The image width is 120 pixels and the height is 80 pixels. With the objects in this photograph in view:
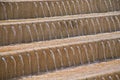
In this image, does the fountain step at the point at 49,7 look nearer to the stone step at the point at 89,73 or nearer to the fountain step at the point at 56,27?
the fountain step at the point at 56,27

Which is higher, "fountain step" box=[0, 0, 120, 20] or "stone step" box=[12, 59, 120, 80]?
"fountain step" box=[0, 0, 120, 20]

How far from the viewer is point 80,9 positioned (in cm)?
496

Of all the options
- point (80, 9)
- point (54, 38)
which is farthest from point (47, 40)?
point (80, 9)

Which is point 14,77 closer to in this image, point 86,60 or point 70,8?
point 86,60

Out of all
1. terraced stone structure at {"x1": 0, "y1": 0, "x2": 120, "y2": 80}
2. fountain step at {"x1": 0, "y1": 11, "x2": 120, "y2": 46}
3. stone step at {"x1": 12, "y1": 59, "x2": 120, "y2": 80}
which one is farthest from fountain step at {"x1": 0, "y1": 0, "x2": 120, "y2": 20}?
stone step at {"x1": 12, "y1": 59, "x2": 120, "y2": 80}

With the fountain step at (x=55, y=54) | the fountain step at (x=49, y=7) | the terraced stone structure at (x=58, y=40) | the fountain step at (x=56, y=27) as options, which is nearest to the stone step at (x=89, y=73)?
the terraced stone structure at (x=58, y=40)

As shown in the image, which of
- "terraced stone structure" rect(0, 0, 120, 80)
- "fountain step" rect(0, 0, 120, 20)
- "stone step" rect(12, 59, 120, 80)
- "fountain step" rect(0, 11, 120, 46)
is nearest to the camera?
"stone step" rect(12, 59, 120, 80)

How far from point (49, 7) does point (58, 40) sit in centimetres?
85

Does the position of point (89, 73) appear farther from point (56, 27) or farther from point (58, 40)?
point (56, 27)

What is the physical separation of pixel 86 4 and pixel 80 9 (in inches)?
6.9

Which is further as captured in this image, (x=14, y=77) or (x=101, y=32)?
(x=101, y=32)

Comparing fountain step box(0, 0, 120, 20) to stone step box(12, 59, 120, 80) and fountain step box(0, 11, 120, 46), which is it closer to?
fountain step box(0, 11, 120, 46)

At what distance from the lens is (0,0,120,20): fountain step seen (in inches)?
174

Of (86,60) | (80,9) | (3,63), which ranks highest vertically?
(80,9)
